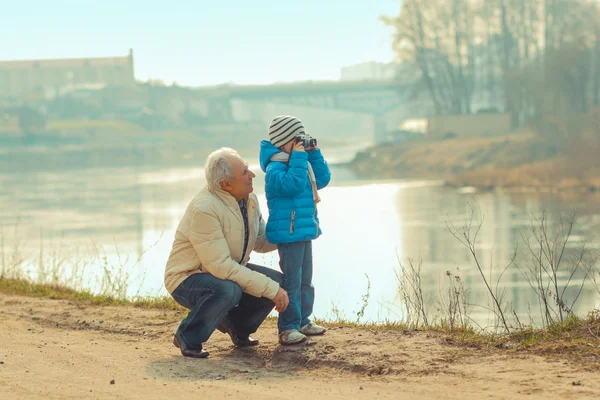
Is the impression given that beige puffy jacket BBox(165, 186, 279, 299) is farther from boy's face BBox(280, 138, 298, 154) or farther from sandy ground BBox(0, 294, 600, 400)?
sandy ground BBox(0, 294, 600, 400)

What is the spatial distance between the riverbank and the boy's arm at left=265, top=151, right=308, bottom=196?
32674mm

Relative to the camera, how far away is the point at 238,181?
467 centimetres

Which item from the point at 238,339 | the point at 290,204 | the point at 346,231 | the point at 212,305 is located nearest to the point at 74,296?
the point at 238,339

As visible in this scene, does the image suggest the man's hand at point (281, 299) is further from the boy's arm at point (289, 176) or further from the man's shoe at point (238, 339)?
the boy's arm at point (289, 176)

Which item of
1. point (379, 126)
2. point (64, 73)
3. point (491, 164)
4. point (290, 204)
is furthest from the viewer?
point (64, 73)

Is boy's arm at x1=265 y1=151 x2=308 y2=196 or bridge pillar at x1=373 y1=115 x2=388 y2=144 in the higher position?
bridge pillar at x1=373 y1=115 x2=388 y2=144

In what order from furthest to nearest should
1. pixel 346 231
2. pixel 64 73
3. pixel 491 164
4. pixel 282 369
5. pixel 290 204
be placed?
pixel 64 73, pixel 491 164, pixel 346 231, pixel 290 204, pixel 282 369

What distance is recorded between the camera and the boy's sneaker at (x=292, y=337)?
4.86 metres

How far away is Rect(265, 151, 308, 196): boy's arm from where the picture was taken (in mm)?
4695

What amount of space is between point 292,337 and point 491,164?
139ft

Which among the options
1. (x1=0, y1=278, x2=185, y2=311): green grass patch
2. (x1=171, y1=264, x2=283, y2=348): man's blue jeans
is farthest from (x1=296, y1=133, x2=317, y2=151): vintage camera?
(x1=0, y1=278, x2=185, y2=311): green grass patch

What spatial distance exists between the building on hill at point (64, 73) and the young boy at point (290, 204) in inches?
4139

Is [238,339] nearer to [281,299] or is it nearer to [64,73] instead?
[281,299]

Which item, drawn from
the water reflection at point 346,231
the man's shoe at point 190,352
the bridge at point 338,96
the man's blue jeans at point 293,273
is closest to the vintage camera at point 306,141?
the man's blue jeans at point 293,273
